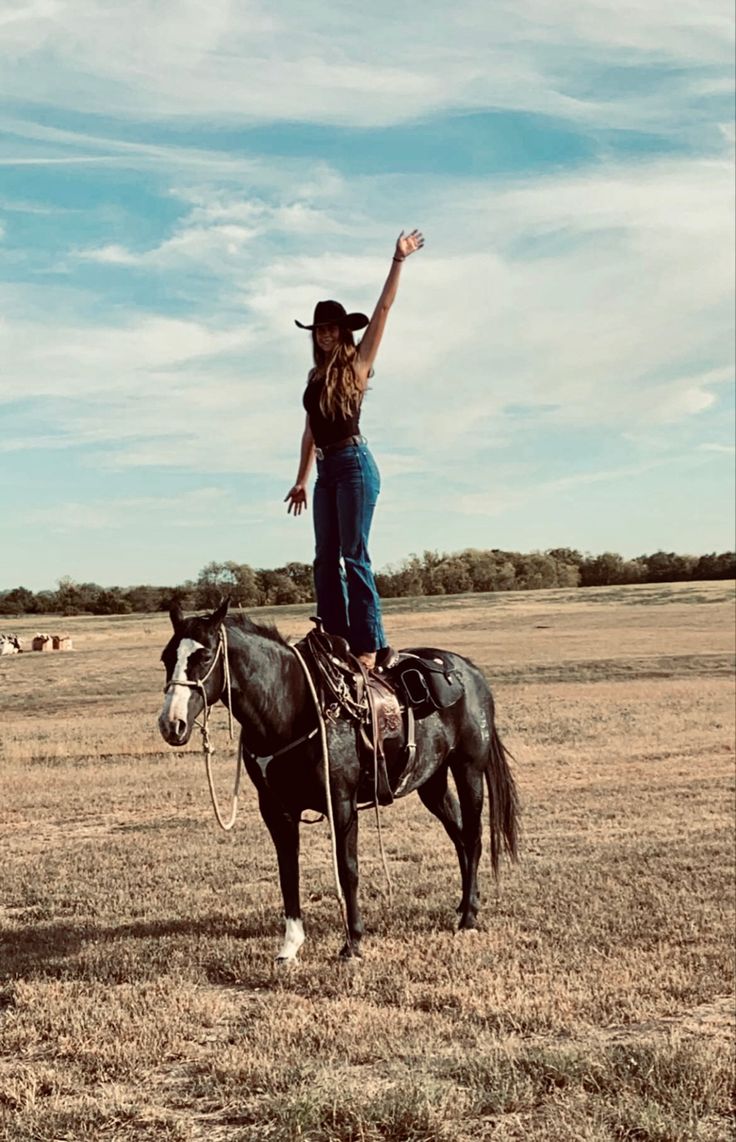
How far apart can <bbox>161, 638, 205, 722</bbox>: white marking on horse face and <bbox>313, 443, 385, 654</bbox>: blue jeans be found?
1.21 meters

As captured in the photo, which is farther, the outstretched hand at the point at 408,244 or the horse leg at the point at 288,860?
the horse leg at the point at 288,860

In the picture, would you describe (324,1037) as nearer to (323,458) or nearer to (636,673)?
(323,458)

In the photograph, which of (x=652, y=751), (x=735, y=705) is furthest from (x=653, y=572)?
(x=652, y=751)

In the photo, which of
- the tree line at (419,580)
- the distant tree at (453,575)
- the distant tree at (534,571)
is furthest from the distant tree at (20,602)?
the distant tree at (534,571)

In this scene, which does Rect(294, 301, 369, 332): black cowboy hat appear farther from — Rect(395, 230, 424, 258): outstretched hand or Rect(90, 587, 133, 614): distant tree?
Rect(90, 587, 133, 614): distant tree

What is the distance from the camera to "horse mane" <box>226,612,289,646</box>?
8469 millimetres

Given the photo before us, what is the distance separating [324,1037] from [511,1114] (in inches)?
56.5

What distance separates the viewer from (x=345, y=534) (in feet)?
26.3

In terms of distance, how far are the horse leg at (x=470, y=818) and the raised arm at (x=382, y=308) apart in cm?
461

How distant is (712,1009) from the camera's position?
356 inches

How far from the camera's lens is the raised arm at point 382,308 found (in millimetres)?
7465

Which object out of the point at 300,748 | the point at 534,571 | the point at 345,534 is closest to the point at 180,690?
the point at 345,534

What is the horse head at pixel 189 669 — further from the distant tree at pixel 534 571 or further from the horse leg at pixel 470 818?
the distant tree at pixel 534 571

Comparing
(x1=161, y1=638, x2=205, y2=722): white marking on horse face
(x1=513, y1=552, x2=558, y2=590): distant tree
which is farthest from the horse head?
(x1=513, y1=552, x2=558, y2=590): distant tree
